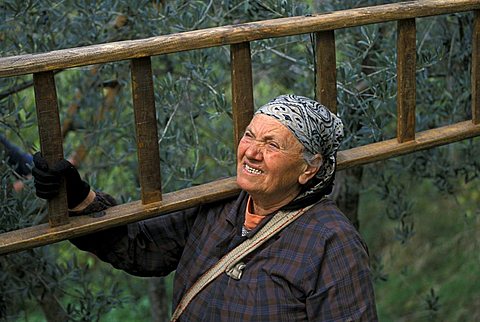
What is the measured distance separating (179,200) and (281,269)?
0.37m

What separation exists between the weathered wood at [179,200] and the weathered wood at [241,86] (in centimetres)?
17

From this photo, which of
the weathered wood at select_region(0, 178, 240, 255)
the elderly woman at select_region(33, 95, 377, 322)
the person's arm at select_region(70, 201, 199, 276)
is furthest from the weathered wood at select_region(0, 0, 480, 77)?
the person's arm at select_region(70, 201, 199, 276)

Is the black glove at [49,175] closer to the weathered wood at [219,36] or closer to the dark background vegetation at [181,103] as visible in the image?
the weathered wood at [219,36]

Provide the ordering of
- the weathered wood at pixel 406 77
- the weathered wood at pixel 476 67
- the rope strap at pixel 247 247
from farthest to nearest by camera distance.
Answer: the weathered wood at pixel 476 67 < the weathered wood at pixel 406 77 < the rope strap at pixel 247 247

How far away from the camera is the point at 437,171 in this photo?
4188mm

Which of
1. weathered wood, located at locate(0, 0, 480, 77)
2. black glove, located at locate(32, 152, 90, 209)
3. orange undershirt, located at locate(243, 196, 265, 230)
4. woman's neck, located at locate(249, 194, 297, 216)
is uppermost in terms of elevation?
weathered wood, located at locate(0, 0, 480, 77)

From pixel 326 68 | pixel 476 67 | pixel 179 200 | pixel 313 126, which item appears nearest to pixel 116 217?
pixel 179 200

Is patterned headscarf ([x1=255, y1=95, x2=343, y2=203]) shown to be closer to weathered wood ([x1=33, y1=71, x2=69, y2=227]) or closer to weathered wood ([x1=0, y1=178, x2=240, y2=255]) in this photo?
weathered wood ([x1=0, y1=178, x2=240, y2=255])

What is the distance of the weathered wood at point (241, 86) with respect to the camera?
2.50 m

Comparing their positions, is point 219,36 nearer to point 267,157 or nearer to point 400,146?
point 267,157

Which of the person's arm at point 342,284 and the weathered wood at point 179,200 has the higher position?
the weathered wood at point 179,200

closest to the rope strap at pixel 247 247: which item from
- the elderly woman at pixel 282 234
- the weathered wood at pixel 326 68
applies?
the elderly woman at pixel 282 234

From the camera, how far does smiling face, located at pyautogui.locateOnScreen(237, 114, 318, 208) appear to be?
7.91 ft

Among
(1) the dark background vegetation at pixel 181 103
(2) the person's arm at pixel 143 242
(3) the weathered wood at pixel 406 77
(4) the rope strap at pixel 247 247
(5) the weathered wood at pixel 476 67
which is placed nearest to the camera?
(4) the rope strap at pixel 247 247
